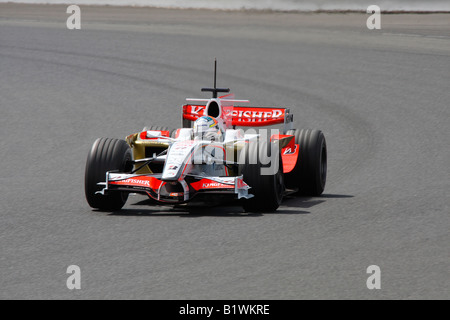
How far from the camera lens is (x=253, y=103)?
19.0 meters

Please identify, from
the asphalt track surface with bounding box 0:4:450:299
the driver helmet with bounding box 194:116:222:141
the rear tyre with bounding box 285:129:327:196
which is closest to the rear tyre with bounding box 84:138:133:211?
the asphalt track surface with bounding box 0:4:450:299

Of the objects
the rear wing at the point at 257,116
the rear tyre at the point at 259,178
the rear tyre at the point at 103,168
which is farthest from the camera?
the rear wing at the point at 257,116

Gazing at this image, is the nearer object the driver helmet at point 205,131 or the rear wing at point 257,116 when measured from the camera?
the driver helmet at point 205,131

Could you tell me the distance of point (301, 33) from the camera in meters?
27.6

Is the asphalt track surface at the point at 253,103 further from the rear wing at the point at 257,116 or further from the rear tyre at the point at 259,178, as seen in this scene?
the rear wing at the point at 257,116

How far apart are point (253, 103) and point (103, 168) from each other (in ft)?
30.5

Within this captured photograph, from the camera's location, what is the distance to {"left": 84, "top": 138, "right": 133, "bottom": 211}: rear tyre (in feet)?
32.6

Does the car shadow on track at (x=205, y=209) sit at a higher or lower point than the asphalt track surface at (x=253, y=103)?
lower

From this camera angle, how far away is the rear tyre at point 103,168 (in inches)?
391

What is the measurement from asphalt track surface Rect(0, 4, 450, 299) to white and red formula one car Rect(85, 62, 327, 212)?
0.92 ft

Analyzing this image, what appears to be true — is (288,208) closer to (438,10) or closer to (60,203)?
(60,203)

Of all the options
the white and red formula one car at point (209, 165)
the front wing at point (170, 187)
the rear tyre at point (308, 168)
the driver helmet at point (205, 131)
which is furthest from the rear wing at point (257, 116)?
the front wing at point (170, 187)

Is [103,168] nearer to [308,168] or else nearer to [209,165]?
[209,165]

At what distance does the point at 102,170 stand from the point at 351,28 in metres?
19.8
